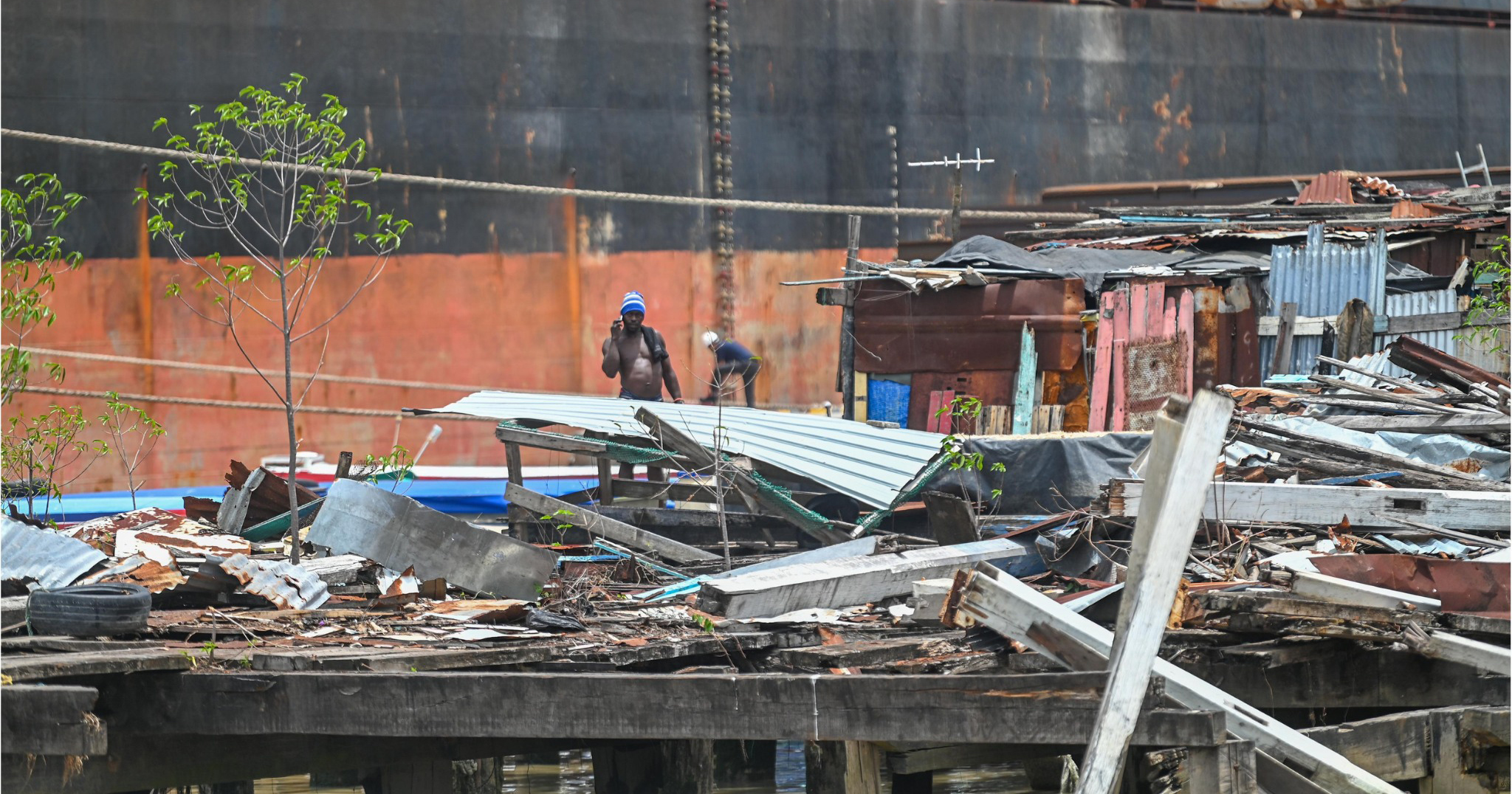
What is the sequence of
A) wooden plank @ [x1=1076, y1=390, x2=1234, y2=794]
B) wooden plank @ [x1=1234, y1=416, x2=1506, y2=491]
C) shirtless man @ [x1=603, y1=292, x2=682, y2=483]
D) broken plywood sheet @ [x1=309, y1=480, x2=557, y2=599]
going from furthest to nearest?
shirtless man @ [x1=603, y1=292, x2=682, y2=483] → wooden plank @ [x1=1234, y1=416, x2=1506, y2=491] → broken plywood sheet @ [x1=309, y1=480, x2=557, y2=599] → wooden plank @ [x1=1076, y1=390, x2=1234, y2=794]

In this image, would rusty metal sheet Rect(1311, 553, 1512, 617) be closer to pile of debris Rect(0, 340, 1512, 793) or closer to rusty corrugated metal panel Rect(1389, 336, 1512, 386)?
pile of debris Rect(0, 340, 1512, 793)

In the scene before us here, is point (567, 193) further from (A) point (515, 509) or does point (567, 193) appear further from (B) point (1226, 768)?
(B) point (1226, 768)

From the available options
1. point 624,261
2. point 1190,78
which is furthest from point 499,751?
point 1190,78

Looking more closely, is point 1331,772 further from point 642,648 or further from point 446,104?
point 446,104

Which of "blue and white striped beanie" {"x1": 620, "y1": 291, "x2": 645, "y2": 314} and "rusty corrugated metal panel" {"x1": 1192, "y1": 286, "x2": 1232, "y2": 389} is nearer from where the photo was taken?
"blue and white striped beanie" {"x1": 620, "y1": 291, "x2": 645, "y2": 314}

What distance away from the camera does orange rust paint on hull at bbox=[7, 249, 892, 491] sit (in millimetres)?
15555

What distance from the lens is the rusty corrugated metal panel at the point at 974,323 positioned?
1256 cm

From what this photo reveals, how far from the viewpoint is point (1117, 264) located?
1308 centimetres

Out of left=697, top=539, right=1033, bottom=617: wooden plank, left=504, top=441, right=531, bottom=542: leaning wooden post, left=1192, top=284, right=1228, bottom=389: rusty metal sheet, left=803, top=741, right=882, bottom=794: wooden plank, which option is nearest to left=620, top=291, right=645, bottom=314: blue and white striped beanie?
left=504, top=441, right=531, bottom=542: leaning wooden post

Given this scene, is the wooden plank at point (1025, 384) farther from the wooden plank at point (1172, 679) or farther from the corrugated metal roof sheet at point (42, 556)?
the corrugated metal roof sheet at point (42, 556)

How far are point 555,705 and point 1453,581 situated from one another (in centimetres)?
400

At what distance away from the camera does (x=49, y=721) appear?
5.15m

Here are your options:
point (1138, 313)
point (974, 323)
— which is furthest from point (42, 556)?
point (1138, 313)

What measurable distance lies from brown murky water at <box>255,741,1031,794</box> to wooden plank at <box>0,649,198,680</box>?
5.00 metres
